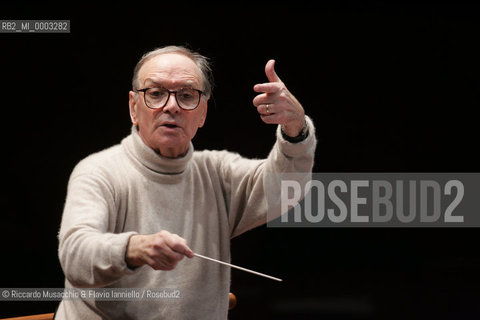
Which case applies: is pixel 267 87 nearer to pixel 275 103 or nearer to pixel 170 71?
pixel 275 103

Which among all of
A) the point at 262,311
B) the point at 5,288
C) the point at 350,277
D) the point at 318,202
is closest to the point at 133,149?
the point at 5,288

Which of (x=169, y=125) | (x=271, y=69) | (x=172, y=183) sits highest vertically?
(x=271, y=69)

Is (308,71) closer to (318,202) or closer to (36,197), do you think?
(318,202)

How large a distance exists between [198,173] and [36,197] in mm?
429

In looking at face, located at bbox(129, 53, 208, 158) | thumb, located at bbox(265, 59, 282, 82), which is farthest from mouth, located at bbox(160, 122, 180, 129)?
thumb, located at bbox(265, 59, 282, 82)

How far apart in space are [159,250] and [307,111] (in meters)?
0.90

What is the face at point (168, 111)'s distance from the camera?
1.27 m

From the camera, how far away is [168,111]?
1.27 m

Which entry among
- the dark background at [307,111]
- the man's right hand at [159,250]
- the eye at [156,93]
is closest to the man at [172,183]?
the eye at [156,93]

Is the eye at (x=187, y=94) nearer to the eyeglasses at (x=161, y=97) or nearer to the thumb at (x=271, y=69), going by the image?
the eyeglasses at (x=161, y=97)

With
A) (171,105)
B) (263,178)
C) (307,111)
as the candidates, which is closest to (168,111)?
(171,105)

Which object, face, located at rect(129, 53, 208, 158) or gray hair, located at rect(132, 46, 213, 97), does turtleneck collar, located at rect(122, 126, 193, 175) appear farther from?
gray hair, located at rect(132, 46, 213, 97)

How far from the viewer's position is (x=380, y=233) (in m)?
1.98

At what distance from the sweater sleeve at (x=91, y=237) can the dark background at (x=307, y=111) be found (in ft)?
1.05
